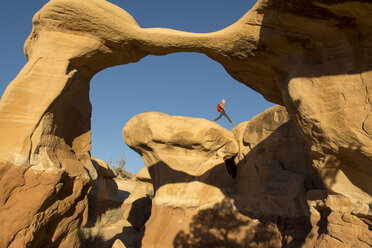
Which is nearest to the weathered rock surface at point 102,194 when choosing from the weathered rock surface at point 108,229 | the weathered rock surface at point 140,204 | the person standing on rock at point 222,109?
the weathered rock surface at point 108,229

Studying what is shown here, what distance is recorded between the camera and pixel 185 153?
827cm

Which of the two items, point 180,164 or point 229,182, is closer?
point 180,164

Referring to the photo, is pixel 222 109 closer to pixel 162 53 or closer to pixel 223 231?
pixel 223 231

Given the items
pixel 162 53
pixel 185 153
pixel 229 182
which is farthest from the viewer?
pixel 229 182

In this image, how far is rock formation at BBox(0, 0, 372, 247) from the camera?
3.52m

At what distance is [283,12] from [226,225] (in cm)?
570

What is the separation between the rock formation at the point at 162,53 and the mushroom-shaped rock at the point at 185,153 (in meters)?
2.28

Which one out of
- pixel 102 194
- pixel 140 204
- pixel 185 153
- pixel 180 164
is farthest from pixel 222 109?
pixel 102 194

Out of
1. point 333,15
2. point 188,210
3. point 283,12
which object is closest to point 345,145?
point 333,15

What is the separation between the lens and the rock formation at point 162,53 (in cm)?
352

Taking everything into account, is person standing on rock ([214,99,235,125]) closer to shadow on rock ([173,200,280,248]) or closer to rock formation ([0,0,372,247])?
shadow on rock ([173,200,280,248])

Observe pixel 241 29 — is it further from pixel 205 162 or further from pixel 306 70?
pixel 205 162

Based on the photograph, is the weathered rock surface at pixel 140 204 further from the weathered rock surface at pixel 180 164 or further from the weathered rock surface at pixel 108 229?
→ the weathered rock surface at pixel 180 164

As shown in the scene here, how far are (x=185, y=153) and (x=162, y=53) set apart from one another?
3.65 metres
